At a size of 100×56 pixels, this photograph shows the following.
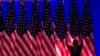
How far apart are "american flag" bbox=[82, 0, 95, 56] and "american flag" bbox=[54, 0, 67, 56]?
0.49m

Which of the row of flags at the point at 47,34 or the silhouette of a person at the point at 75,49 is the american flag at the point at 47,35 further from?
the silhouette of a person at the point at 75,49

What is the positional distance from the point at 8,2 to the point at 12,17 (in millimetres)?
470

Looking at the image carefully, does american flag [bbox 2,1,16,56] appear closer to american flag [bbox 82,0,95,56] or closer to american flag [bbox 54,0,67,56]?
american flag [bbox 54,0,67,56]

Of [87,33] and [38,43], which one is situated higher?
[87,33]

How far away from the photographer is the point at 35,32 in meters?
6.34

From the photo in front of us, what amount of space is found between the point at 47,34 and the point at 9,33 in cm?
103

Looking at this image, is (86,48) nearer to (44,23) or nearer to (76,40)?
(76,40)

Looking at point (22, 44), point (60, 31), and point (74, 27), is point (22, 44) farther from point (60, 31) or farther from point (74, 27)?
point (74, 27)

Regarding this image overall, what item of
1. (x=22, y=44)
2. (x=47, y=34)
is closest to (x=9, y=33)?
(x=22, y=44)

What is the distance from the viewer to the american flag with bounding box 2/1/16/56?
20.8 feet

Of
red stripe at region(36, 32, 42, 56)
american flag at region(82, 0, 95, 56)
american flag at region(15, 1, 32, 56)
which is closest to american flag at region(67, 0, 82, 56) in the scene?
american flag at region(82, 0, 95, 56)

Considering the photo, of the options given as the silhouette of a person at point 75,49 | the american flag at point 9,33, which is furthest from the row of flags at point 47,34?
the silhouette of a person at point 75,49

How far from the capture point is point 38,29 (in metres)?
6.36

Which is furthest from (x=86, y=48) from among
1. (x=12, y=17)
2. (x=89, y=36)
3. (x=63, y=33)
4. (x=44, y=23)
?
(x=12, y=17)
